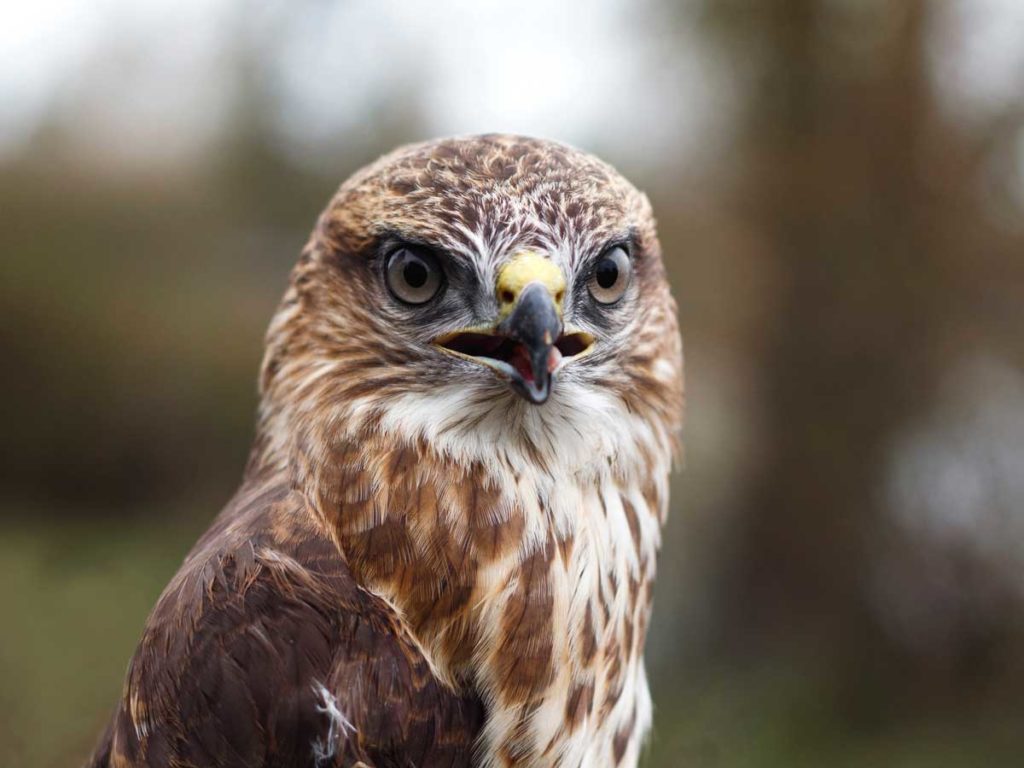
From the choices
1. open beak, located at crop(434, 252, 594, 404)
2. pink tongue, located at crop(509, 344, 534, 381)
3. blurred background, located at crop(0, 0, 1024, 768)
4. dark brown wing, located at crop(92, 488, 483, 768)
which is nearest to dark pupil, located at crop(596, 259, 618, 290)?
open beak, located at crop(434, 252, 594, 404)

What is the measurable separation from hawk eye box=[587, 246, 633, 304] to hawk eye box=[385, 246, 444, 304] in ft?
1.08

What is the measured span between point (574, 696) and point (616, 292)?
0.84 m

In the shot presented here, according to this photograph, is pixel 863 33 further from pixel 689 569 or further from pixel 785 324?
pixel 689 569

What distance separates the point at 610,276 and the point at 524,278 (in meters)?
0.34

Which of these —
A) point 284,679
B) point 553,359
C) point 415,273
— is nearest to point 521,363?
point 553,359

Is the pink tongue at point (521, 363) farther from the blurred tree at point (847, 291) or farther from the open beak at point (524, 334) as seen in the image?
the blurred tree at point (847, 291)

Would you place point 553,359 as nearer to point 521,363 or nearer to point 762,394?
point 521,363

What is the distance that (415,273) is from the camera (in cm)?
209

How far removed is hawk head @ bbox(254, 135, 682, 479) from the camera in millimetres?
2006

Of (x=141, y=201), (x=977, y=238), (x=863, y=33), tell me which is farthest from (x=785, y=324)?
(x=141, y=201)

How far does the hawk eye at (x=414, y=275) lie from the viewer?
81.4 inches

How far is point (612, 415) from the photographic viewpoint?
2195 mm

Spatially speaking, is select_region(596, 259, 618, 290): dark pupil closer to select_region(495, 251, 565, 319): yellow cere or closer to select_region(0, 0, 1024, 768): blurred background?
select_region(495, 251, 565, 319): yellow cere

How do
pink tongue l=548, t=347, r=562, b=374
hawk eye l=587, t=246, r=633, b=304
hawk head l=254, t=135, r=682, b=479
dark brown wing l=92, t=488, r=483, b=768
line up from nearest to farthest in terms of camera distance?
dark brown wing l=92, t=488, r=483, b=768 < pink tongue l=548, t=347, r=562, b=374 < hawk head l=254, t=135, r=682, b=479 < hawk eye l=587, t=246, r=633, b=304
